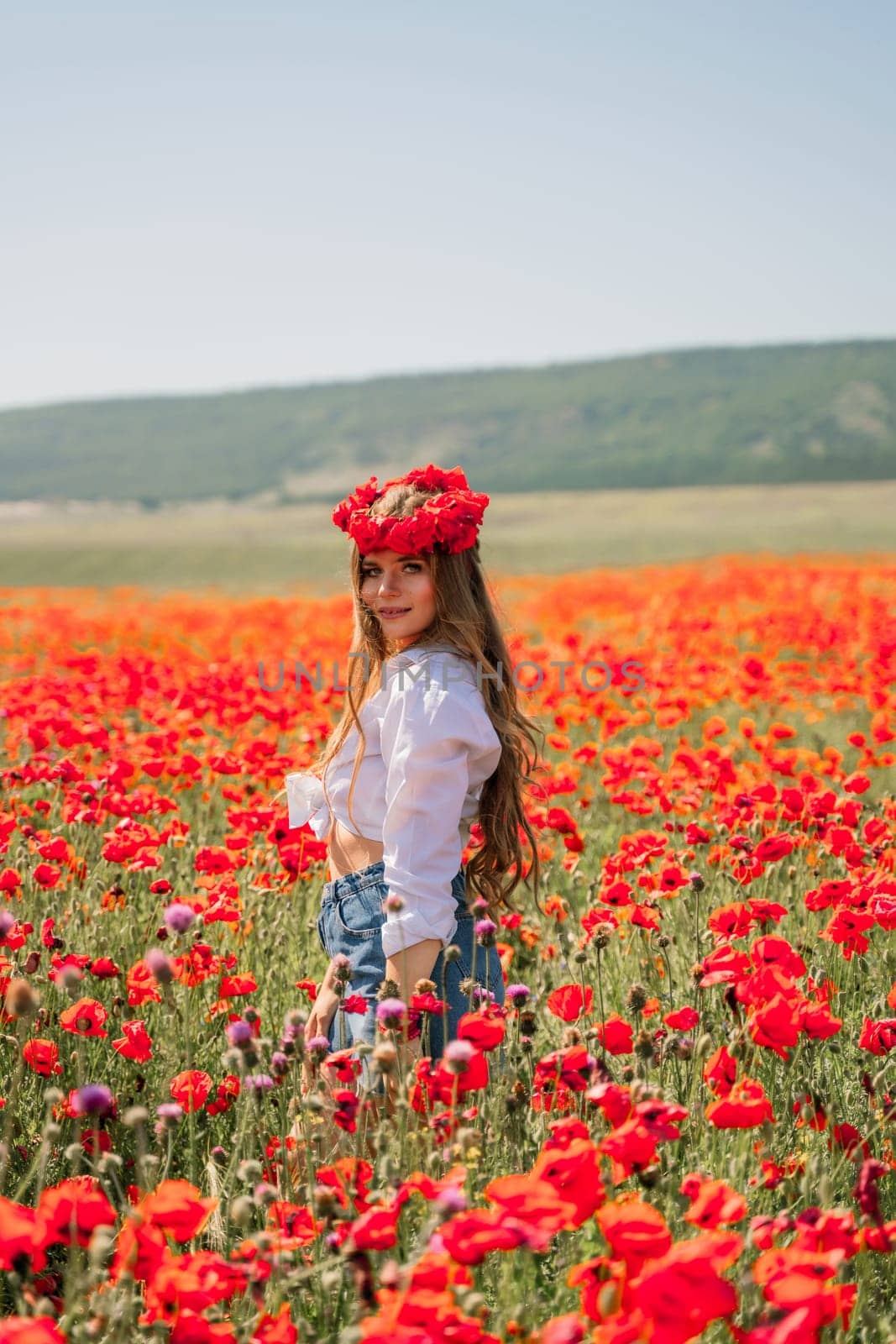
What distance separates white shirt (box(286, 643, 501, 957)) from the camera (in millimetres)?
2732

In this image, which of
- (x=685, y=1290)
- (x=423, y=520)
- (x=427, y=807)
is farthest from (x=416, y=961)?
(x=685, y=1290)

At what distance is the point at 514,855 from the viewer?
3.23 meters

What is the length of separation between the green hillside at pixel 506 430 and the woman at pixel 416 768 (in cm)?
12882

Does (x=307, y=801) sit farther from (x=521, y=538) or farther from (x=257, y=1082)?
(x=521, y=538)

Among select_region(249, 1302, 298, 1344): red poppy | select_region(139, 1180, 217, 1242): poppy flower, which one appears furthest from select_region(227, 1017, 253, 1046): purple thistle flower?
select_region(249, 1302, 298, 1344): red poppy

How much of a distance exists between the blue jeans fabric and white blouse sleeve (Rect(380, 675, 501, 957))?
0.50 feet

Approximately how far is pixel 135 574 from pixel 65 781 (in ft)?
120

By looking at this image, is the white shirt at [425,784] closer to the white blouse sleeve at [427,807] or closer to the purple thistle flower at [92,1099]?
the white blouse sleeve at [427,807]

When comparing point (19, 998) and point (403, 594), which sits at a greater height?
point (403, 594)

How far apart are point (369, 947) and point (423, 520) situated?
1.03 metres

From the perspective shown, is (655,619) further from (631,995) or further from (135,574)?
(135,574)

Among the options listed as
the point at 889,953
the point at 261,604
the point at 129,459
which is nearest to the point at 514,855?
the point at 889,953

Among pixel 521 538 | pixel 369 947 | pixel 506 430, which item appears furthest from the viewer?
pixel 506 430

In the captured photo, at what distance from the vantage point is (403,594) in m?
3.12
